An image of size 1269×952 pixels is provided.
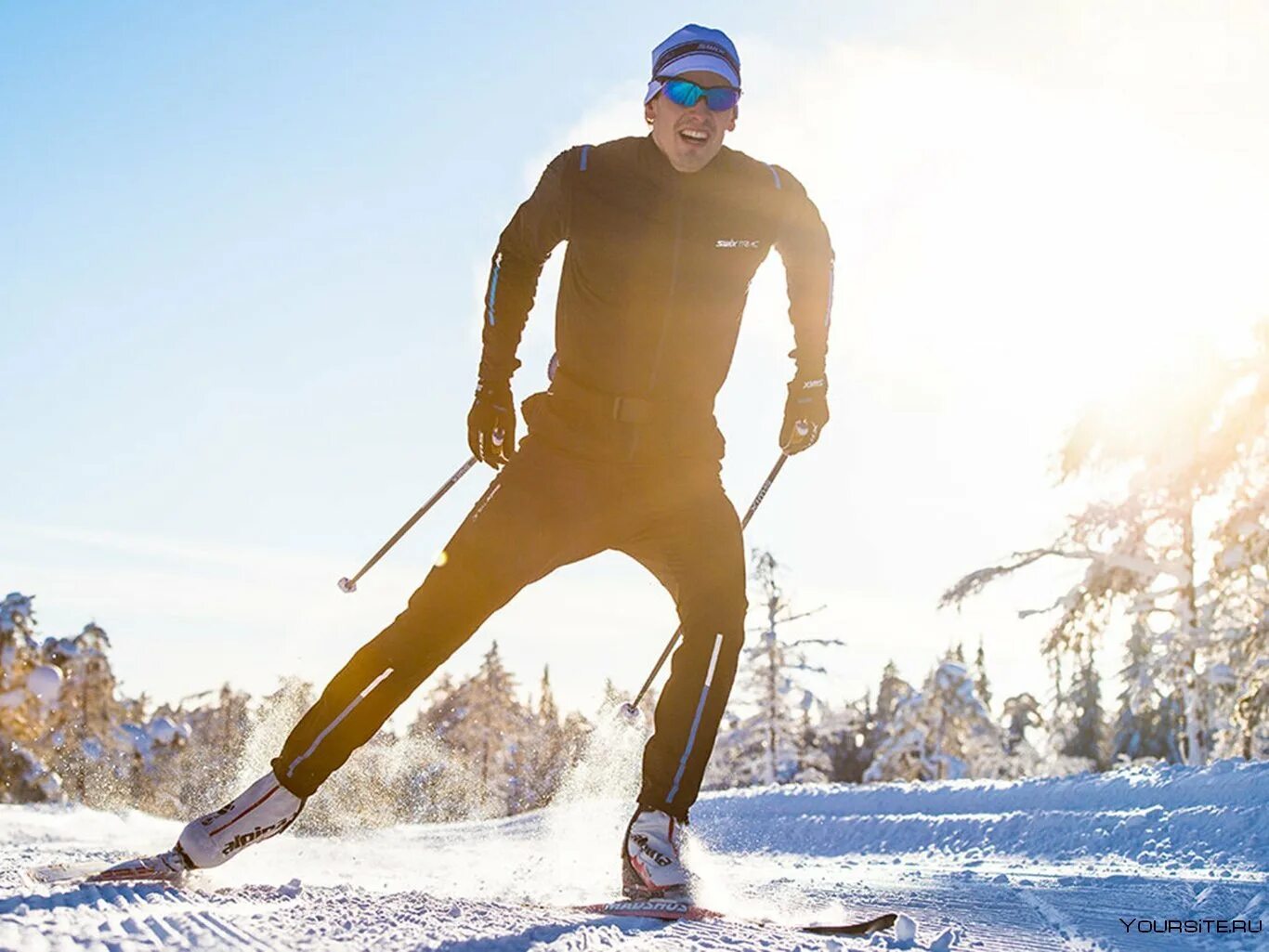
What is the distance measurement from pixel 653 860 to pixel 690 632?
70cm

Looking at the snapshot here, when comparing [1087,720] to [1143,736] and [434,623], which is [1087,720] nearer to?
[1143,736]

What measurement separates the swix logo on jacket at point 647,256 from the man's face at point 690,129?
4cm

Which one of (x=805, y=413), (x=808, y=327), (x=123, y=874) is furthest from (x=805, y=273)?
(x=123, y=874)

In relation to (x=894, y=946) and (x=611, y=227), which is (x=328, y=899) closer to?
(x=894, y=946)

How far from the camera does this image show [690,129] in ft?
11.2

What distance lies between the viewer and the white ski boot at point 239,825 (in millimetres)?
2943

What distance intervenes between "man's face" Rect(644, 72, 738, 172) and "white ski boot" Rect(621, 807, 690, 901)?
6.60 ft

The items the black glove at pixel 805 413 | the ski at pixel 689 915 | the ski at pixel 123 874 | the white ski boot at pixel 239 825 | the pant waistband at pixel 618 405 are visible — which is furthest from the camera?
the black glove at pixel 805 413

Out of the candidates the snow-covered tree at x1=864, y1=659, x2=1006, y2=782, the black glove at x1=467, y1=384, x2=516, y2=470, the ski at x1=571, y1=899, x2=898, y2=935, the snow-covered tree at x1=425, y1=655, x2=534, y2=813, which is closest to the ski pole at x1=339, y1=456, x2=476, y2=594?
the black glove at x1=467, y1=384, x2=516, y2=470

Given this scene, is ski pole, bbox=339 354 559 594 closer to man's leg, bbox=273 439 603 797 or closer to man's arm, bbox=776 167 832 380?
man's leg, bbox=273 439 603 797

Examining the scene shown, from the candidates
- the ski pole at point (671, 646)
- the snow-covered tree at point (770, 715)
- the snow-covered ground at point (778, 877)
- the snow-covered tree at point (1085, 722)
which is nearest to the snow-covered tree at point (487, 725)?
the snow-covered tree at point (770, 715)

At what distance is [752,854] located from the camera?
6.88m

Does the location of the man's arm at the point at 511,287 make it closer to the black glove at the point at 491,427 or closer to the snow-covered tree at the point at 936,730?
the black glove at the point at 491,427

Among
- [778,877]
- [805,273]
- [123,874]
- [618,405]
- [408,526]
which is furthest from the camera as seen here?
[778,877]
